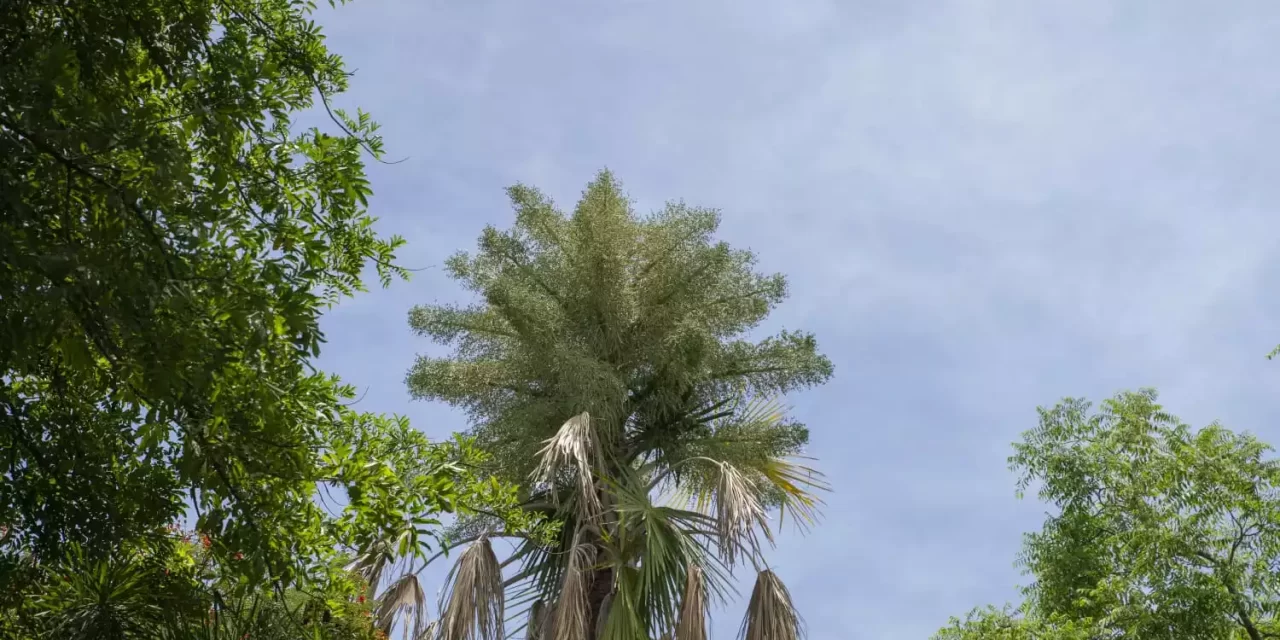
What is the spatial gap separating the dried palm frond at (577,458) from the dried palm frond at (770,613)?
1292mm

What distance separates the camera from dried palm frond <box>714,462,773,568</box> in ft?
25.0

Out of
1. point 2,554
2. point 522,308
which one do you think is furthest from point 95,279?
point 522,308

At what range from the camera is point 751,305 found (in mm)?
9906

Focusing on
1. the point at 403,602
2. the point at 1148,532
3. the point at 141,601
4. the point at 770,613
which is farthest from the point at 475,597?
the point at 1148,532

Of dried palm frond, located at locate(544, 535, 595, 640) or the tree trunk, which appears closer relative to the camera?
dried palm frond, located at locate(544, 535, 595, 640)

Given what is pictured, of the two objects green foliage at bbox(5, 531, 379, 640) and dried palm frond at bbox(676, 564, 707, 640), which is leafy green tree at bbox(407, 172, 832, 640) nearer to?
dried palm frond at bbox(676, 564, 707, 640)

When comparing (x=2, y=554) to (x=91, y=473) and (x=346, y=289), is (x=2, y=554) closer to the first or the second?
(x=91, y=473)

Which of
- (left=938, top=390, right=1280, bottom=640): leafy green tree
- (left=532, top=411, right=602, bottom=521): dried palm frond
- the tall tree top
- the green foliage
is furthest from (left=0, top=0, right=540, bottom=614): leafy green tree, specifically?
(left=938, top=390, right=1280, bottom=640): leafy green tree

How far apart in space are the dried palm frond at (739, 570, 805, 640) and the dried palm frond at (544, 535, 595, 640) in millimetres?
1134

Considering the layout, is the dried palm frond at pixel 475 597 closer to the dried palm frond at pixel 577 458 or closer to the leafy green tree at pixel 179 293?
the dried palm frond at pixel 577 458

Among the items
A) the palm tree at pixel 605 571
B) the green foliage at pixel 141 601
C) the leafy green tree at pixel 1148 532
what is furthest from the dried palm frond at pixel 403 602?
the leafy green tree at pixel 1148 532

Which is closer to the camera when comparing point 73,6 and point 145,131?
point 145,131

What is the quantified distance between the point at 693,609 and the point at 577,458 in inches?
51.1

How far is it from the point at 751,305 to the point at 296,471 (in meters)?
6.52
